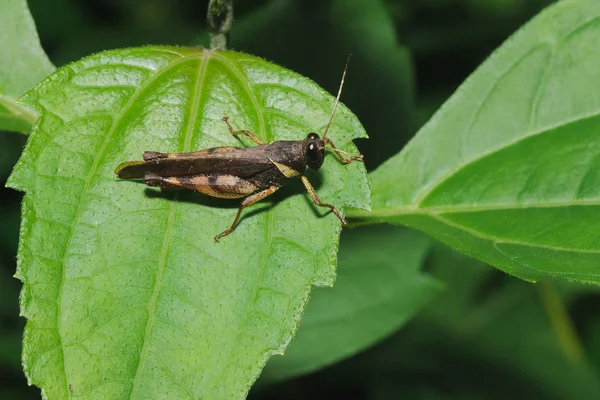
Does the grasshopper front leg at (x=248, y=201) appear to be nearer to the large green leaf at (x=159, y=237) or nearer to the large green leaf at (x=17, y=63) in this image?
the large green leaf at (x=159, y=237)

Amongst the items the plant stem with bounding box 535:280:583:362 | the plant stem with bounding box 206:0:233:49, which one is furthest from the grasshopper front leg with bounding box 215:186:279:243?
the plant stem with bounding box 535:280:583:362

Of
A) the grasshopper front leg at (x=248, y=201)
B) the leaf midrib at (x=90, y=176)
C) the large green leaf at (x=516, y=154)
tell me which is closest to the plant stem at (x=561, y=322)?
the large green leaf at (x=516, y=154)

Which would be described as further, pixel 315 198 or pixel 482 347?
pixel 482 347

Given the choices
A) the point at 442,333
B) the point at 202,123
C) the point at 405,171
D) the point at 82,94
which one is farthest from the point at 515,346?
the point at 82,94

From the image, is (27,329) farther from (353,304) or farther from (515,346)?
(515,346)

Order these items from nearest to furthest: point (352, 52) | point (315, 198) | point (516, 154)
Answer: point (315, 198)
point (516, 154)
point (352, 52)

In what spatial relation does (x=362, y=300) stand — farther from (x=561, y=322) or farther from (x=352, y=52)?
(x=561, y=322)

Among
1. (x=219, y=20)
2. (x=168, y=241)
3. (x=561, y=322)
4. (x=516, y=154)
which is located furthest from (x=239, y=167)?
(x=561, y=322)
